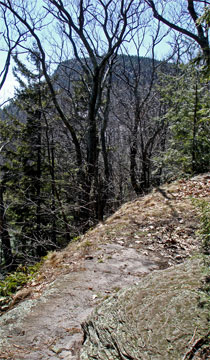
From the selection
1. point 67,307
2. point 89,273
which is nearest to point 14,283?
point 89,273

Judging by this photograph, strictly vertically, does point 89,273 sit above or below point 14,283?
above

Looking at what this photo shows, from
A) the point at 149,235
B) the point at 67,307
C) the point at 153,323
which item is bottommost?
the point at 67,307

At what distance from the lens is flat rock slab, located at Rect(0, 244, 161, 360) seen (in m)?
2.40

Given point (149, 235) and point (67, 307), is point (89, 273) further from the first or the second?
point (149, 235)

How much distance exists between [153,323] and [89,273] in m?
1.97

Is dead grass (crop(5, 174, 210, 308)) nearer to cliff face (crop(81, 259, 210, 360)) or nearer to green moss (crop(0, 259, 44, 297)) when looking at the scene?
green moss (crop(0, 259, 44, 297))

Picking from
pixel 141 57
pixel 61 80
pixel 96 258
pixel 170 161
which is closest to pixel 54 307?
pixel 96 258

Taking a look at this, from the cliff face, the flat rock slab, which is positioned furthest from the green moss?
the cliff face

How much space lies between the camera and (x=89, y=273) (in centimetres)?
381

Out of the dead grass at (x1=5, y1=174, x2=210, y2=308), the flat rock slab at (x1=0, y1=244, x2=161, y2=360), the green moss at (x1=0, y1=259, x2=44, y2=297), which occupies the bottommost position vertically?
the green moss at (x1=0, y1=259, x2=44, y2=297)

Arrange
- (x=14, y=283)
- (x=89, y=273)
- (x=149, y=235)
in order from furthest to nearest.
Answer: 1. (x=149, y=235)
2. (x=14, y=283)
3. (x=89, y=273)

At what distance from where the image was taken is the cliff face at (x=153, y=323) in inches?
67.4

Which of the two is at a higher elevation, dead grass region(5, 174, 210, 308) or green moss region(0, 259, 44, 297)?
dead grass region(5, 174, 210, 308)

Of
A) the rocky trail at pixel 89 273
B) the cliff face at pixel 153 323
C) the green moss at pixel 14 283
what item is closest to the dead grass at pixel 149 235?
the rocky trail at pixel 89 273
